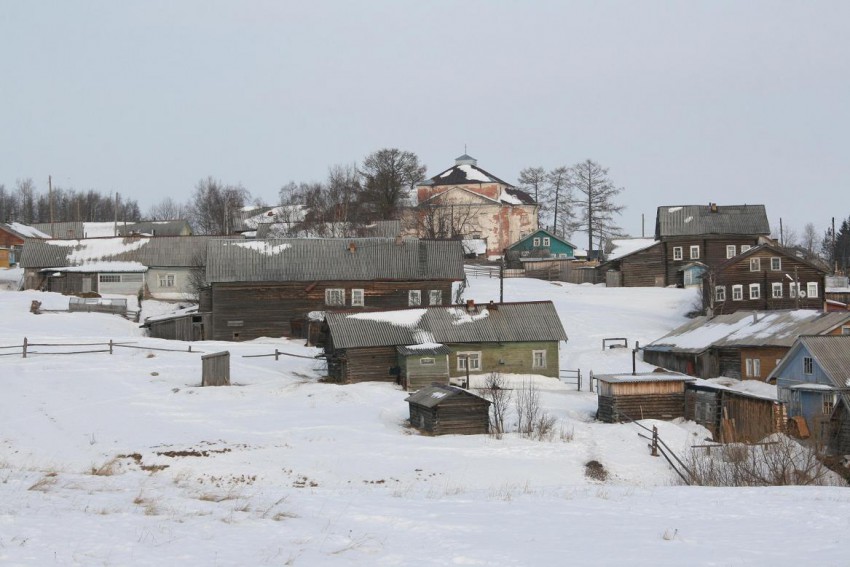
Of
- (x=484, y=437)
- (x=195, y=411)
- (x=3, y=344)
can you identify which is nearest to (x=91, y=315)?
(x=3, y=344)

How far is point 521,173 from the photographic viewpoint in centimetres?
10031

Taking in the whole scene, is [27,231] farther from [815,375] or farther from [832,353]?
[832,353]

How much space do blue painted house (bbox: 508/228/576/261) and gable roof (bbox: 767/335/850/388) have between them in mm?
46390

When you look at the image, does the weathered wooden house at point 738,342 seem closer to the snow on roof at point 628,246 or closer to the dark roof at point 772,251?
the dark roof at point 772,251

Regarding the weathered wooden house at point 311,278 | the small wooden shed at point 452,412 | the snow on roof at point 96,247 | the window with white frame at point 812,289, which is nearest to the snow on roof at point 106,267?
the snow on roof at point 96,247

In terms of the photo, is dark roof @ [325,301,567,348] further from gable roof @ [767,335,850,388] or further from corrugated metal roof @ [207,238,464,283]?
gable roof @ [767,335,850,388]

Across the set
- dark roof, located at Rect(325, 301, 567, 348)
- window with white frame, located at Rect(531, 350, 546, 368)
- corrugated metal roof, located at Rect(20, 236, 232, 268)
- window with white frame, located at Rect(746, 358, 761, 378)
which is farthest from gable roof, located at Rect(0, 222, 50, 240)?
window with white frame, located at Rect(746, 358, 761, 378)

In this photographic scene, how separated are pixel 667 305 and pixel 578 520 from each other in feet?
158

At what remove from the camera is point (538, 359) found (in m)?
41.1

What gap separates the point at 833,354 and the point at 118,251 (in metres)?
46.8

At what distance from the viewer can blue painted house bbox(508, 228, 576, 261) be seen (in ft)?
265

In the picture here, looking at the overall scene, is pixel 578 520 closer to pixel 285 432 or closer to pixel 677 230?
pixel 285 432

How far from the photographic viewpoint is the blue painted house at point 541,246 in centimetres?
8081

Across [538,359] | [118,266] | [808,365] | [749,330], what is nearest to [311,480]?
[538,359]
